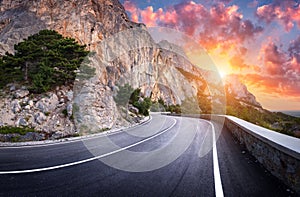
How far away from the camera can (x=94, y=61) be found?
25672 mm

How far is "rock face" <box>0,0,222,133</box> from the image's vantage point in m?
12.8

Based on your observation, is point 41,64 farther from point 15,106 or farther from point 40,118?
point 40,118

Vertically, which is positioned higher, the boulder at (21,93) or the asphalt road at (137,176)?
the boulder at (21,93)

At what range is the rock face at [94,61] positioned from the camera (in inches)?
502

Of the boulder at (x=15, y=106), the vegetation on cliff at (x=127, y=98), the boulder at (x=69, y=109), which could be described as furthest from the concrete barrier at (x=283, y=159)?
the vegetation on cliff at (x=127, y=98)

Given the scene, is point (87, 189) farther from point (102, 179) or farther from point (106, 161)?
point (106, 161)

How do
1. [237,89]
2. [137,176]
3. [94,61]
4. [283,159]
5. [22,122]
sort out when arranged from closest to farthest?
[283,159] → [137,176] → [22,122] → [94,61] → [237,89]

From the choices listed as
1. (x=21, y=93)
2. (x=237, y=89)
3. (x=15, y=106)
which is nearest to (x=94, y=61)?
(x=21, y=93)

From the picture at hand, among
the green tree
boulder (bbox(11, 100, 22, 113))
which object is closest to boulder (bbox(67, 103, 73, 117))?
boulder (bbox(11, 100, 22, 113))

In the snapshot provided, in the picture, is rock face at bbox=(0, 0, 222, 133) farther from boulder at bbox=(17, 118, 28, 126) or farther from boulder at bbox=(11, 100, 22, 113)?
boulder at bbox=(17, 118, 28, 126)

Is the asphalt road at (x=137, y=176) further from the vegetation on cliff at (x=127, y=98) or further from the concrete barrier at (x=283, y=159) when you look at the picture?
the vegetation on cliff at (x=127, y=98)

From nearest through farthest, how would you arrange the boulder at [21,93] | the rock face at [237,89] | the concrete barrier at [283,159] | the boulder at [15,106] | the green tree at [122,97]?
1. the concrete barrier at [283,159]
2. the boulder at [15,106]
3. the boulder at [21,93]
4. the green tree at [122,97]
5. the rock face at [237,89]

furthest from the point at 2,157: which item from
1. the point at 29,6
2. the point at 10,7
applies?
the point at 10,7

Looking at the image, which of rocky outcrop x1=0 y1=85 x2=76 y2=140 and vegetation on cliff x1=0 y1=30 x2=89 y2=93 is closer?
rocky outcrop x1=0 y1=85 x2=76 y2=140
